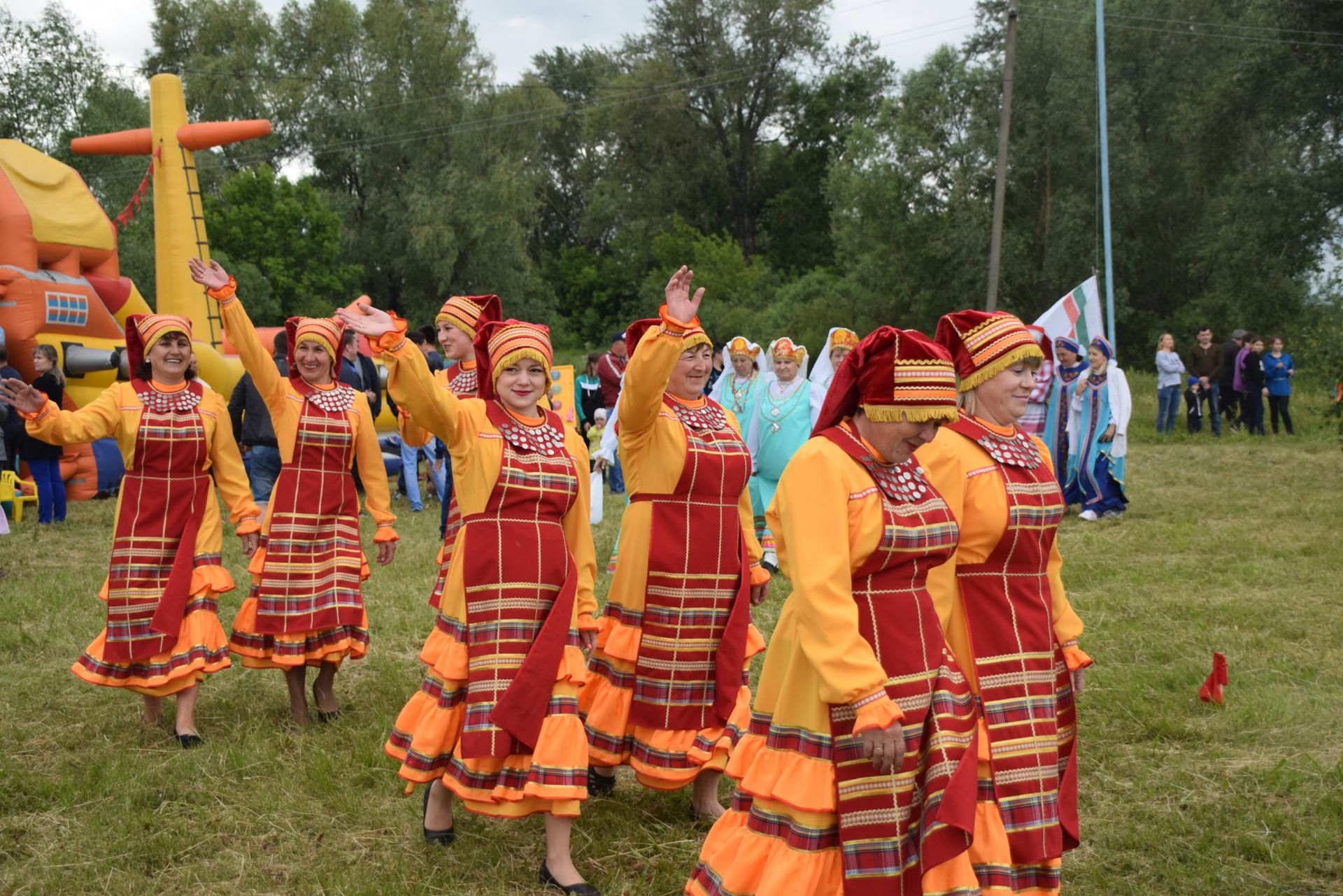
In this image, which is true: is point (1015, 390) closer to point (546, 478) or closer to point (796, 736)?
point (796, 736)

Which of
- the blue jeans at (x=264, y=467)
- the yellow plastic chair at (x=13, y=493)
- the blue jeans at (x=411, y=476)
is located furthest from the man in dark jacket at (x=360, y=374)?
the yellow plastic chair at (x=13, y=493)

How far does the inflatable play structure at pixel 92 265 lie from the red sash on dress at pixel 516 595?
9129mm

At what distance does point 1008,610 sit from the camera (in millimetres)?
3512

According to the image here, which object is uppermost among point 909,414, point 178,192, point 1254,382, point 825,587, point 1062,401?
point 178,192

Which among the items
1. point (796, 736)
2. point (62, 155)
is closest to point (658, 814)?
point (796, 736)

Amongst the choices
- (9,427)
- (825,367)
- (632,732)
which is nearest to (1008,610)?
(632,732)

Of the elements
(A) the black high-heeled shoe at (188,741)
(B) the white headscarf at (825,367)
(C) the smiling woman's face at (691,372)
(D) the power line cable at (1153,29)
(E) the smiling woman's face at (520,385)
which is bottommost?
(A) the black high-heeled shoe at (188,741)

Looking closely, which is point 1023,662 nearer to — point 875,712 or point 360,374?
point 875,712

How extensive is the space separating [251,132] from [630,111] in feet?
107

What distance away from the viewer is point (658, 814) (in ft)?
15.9

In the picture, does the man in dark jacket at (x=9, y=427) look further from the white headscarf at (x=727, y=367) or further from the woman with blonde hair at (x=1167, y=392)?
the woman with blonde hair at (x=1167, y=392)

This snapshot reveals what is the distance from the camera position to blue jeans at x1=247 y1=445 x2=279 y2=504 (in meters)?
10.6

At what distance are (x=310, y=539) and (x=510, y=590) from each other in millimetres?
2231

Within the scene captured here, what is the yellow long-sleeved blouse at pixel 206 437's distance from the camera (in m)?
5.62
